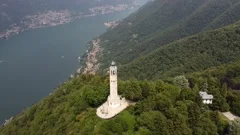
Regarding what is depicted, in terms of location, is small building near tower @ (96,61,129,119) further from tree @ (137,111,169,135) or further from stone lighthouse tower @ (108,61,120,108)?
tree @ (137,111,169,135)

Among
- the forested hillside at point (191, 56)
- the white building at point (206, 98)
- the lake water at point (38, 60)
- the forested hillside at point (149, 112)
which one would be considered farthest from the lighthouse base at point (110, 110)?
the lake water at point (38, 60)

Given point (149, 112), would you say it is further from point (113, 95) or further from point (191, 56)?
point (191, 56)

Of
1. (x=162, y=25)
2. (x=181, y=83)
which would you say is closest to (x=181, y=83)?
(x=181, y=83)

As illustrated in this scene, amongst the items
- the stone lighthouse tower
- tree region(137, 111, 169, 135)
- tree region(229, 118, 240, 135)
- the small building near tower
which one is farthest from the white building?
the stone lighthouse tower

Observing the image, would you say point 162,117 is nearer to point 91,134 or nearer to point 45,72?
point 91,134

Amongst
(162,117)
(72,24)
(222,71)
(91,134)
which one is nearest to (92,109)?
(91,134)

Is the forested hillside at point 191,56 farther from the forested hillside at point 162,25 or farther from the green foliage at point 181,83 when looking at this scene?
the forested hillside at point 162,25

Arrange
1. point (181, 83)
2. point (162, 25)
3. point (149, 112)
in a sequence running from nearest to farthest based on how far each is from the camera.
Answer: point (149, 112)
point (181, 83)
point (162, 25)
